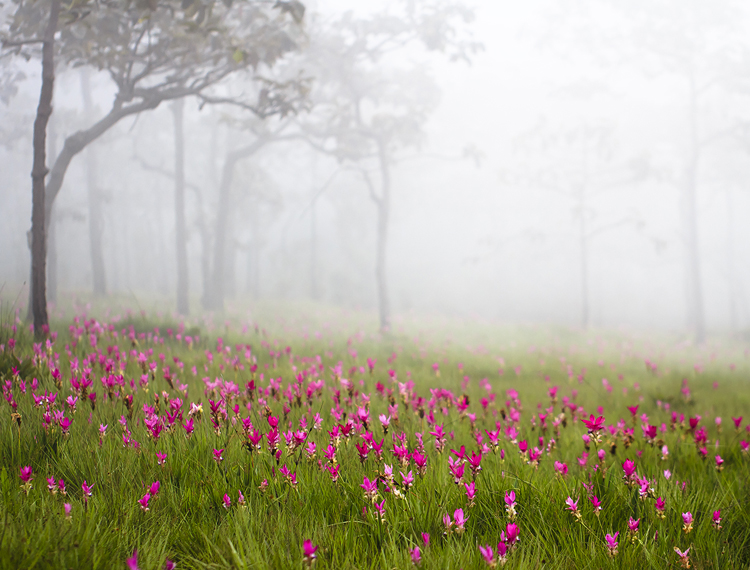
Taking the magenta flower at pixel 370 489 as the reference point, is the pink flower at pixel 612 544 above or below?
below

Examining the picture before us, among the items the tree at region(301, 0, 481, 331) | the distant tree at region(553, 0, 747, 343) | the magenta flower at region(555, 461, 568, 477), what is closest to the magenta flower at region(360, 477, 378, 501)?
the magenta flower at region(555, 461, 568, 477)

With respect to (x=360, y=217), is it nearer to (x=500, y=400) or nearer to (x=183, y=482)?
(x=500, y=400)

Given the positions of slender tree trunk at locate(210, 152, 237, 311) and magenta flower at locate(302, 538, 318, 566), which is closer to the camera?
magenta flower at locate(302, 538, 318, 566)

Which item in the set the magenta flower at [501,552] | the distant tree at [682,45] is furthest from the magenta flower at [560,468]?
the distant tree at [682,45]

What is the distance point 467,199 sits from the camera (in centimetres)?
4950

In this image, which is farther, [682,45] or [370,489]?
[682,45]

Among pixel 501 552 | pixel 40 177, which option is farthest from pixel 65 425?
pixel 40 177

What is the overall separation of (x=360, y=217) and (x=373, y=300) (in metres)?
6.69

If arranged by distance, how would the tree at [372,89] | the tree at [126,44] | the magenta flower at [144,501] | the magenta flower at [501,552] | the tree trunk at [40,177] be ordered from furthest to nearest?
1. the tree at [372,89]
2. the tree at [126,44]
3. the tree trunk at [40,177]
4. the magenta flower at [144,501]
5. the magenta flower at [501,552]

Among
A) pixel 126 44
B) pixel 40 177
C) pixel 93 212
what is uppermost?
pixel 126 44

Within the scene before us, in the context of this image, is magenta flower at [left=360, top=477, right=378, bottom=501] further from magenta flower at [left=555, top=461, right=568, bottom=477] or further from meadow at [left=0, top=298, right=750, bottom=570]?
magenta flower at [left=555, top=461, right=568, bottom=477]

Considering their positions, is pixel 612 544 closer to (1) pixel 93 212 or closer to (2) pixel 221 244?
(2) pixel 221 244

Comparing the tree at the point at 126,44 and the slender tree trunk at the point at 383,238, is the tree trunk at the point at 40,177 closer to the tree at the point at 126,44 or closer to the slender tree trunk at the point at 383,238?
the tree at the point at 126,44

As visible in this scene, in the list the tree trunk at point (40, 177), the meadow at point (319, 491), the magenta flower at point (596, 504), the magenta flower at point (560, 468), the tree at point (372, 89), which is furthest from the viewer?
the tree at point (372, 89)
